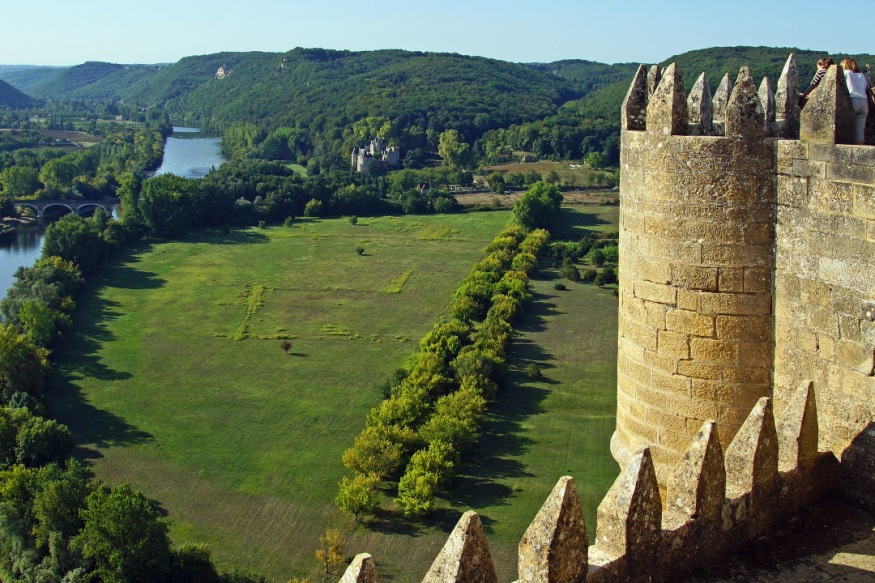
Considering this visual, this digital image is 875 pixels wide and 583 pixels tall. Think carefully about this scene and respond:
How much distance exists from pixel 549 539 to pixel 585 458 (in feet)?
106

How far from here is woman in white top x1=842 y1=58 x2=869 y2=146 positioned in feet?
23.8

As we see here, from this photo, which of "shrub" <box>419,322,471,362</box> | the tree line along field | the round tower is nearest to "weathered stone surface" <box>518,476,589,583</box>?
the round tower

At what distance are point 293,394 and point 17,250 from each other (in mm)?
56702

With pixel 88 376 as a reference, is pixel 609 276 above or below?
above

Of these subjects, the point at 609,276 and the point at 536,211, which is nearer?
the point at 609,276

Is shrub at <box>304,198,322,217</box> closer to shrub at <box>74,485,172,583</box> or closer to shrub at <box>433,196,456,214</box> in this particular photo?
shrub at <box>433,196,456,214</box>

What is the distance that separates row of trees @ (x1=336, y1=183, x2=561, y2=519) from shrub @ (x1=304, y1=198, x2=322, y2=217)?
1463 inches

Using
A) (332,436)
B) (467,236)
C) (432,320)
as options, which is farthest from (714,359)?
(467,236)

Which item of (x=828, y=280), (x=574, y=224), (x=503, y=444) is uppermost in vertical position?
(x=828, y=280)

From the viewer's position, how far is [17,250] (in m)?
89.6

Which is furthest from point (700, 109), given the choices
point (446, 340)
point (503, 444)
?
point (446, 340)

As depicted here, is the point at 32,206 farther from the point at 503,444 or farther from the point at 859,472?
the point at 859,472

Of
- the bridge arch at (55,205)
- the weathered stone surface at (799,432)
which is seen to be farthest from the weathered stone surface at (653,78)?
the bridge arch at (55,205)

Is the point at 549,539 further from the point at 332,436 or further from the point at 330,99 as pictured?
the point at 330,99
